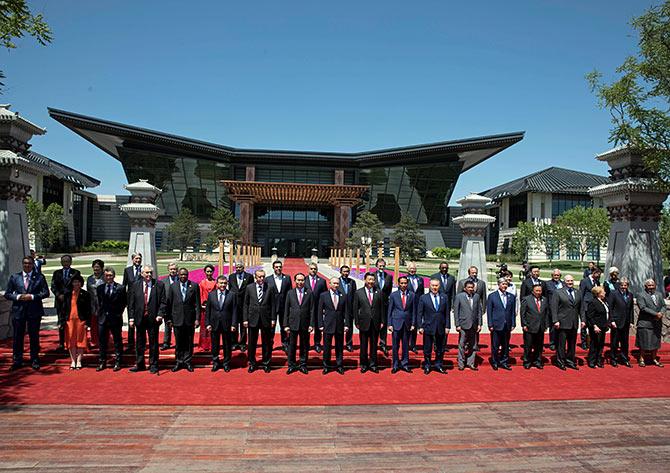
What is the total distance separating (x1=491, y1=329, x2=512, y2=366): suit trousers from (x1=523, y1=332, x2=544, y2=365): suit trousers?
0.38 meters

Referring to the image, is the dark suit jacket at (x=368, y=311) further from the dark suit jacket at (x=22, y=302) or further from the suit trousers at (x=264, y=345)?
the dark suit jacket at (x=22, y=302)

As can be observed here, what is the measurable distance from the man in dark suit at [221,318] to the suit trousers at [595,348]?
22.3 feet

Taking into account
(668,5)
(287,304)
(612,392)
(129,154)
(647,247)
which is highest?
(129,154)

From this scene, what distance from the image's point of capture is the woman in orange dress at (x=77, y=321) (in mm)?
8039

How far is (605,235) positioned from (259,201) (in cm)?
4125

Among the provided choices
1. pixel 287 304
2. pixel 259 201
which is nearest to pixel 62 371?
pixel 287 304

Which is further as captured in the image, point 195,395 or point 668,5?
point 668,5

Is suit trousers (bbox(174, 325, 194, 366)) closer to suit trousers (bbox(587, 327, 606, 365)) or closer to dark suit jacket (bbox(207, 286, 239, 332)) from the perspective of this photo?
dark suit jacket (bbox(207, 286, 239, 332))

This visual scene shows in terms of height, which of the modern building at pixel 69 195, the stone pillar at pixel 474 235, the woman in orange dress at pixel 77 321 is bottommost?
the woman in orange dress at pixel 77 321

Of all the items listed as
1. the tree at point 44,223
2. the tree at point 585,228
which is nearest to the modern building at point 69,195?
the tree at point 44,223

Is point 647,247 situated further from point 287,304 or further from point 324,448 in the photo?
point 324,448

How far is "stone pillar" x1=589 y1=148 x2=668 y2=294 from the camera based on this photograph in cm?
1074

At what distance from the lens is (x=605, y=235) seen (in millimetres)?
44156

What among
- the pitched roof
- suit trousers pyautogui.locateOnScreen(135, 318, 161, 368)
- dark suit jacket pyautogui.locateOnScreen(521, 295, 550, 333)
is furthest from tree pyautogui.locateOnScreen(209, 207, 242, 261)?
dark suit jacket pyautogui.locateOnScreen(521, 295, 550, 333)
